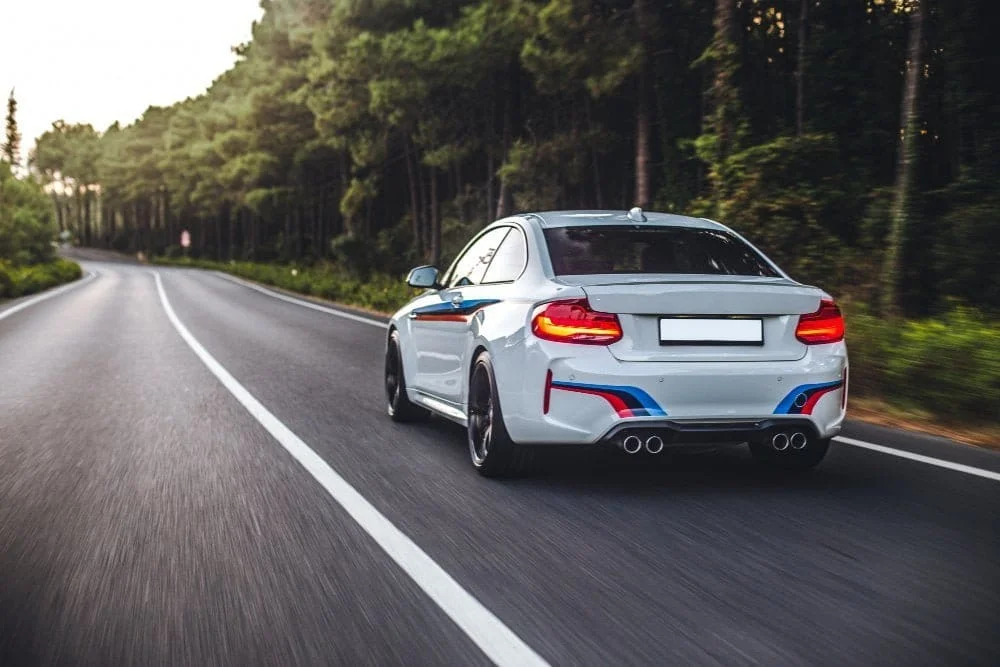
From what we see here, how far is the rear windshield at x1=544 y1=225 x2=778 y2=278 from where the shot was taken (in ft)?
22.4

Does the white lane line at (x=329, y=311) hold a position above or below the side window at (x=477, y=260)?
below

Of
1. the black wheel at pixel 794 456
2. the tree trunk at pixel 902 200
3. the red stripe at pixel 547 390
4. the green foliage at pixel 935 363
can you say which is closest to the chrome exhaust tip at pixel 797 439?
the black wheel at pixel 794 456

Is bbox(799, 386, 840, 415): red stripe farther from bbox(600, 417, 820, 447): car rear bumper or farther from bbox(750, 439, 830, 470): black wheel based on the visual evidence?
bbox(750, 439, 830, 470): black wheel

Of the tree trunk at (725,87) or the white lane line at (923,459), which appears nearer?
the white lane line at (923,459)

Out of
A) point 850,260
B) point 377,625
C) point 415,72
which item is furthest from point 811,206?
point 415,72

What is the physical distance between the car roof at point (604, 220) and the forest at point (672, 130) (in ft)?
9.12

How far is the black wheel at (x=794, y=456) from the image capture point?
22.6 ft

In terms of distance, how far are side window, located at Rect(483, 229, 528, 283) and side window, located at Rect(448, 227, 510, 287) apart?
13cm

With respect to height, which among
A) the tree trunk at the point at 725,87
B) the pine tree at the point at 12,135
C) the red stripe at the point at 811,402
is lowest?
the red stripe at the point at 811,402

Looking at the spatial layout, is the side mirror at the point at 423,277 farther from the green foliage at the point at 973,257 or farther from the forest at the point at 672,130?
the green foliage at the point at 973,257

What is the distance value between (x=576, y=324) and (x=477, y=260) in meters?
2.08

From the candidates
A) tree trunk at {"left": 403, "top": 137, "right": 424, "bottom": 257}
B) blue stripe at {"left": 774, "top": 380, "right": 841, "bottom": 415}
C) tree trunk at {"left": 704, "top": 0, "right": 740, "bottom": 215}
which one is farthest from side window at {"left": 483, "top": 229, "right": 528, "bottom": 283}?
tree trunk at {"left": 403, "top": 137, "right": 424, "bottom": 257}

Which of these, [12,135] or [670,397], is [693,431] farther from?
[12,135]

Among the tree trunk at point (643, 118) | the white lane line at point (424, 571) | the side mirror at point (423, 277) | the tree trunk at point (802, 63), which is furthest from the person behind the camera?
the tree trunk at point (802, 63)
